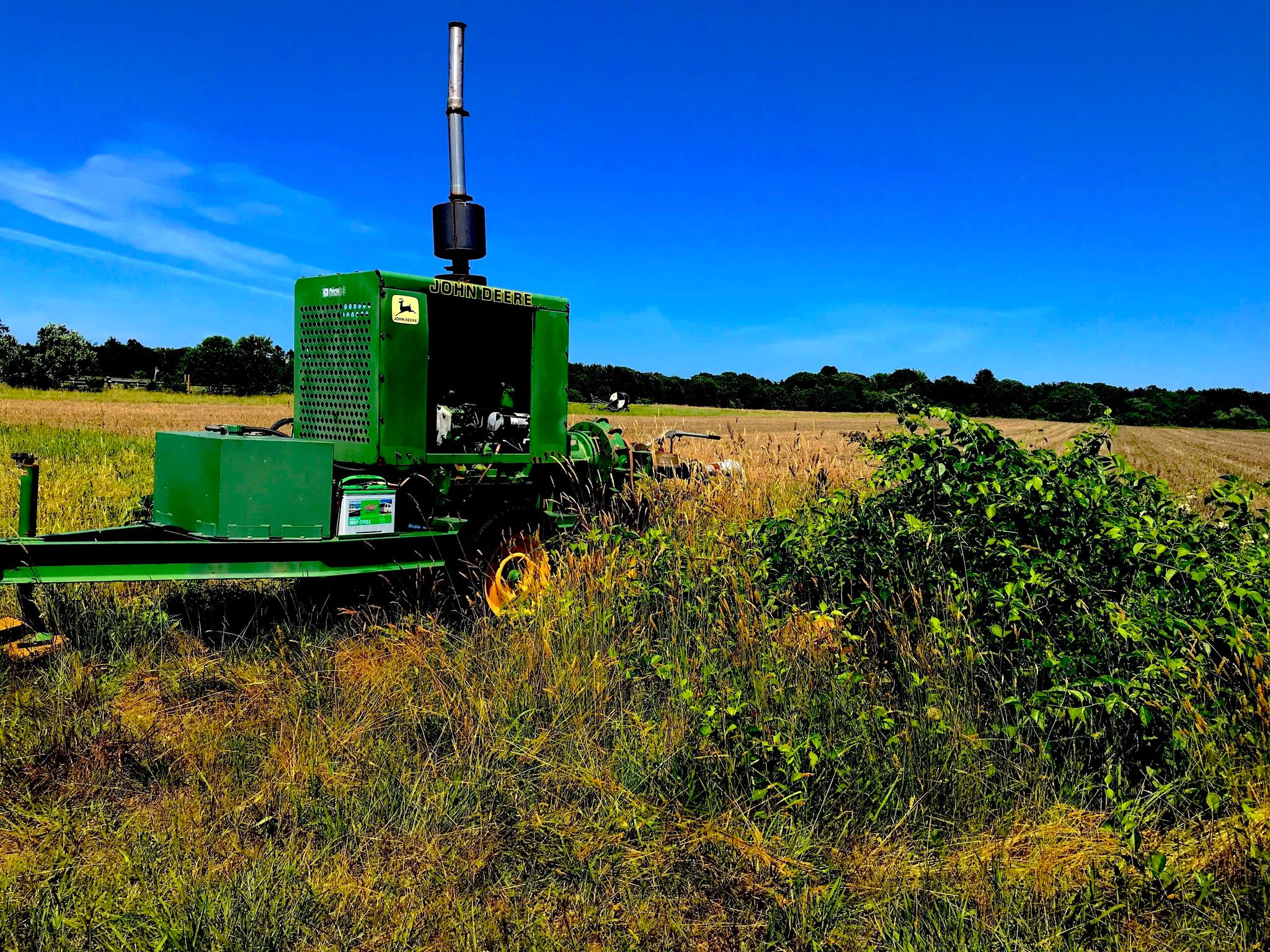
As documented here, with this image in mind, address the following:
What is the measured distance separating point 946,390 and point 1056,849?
46048mm

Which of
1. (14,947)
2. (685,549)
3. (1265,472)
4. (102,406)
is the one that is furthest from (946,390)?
(14,947)

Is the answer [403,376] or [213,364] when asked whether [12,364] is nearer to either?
[213,364]

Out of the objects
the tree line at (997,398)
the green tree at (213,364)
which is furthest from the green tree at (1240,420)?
the green tree at (213,364)

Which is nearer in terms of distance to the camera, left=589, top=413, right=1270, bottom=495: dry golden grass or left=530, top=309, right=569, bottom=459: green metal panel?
left=530, top=309, right=569, bottom=459: green metal panel

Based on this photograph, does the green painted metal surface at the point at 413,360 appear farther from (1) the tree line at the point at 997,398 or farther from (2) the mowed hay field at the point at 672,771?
(1) the tree line at the point at 997,398

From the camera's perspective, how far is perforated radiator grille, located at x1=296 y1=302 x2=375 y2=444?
15.2 ft

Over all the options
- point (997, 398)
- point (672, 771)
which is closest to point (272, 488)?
point (672, 771)

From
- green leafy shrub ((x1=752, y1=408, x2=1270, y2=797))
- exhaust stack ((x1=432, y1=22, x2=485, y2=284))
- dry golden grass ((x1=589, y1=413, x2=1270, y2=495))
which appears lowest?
green leafy shrub ((x1=752, y1=408, x2=1270, y2=797))

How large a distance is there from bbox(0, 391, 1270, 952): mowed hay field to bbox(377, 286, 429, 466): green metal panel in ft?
3.23

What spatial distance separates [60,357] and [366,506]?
7778cm

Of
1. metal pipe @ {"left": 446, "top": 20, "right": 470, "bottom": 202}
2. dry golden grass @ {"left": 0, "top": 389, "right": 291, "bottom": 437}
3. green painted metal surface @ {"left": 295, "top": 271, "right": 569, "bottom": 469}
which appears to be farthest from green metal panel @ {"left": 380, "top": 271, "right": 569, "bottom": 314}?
dry golden grass @ {"left": 0, "top": 389, "right": 291, "bottom": 437}

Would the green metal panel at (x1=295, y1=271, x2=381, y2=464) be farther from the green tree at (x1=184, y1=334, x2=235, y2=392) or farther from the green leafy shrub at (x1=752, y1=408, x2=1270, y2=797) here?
the green tree at (x1=184, y1=334, x2=235, y2=392)

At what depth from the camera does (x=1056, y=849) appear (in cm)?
268

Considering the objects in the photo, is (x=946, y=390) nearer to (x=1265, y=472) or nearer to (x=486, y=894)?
(x=1265, y=472)
